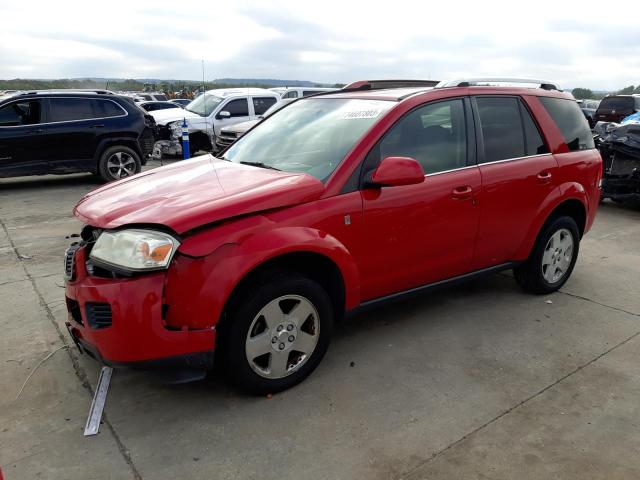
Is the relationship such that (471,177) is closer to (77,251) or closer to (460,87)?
(460,87)

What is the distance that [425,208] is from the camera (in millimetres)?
3473

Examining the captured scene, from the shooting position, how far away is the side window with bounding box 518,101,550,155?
420 centimetres

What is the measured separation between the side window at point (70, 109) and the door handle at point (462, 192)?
27.7 feet

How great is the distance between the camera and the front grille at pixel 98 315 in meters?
2.64

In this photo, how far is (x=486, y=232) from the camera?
389cm

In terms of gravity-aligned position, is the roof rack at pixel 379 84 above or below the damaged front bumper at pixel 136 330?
above

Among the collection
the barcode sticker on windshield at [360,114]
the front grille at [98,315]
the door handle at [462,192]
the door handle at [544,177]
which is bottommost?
the front grille at [98,315]

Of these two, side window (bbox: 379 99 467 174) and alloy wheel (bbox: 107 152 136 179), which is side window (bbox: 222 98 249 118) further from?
side window (bbox: 379 99 467 174)

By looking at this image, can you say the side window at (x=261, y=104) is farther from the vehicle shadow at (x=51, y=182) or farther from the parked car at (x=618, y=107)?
the parked car at (x=618, y=107)

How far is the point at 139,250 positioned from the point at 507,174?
2709mm

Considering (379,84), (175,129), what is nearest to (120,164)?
(175,129)

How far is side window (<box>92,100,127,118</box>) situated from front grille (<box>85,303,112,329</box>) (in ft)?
27.4

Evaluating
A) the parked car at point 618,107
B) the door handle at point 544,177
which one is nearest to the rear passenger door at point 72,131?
the door handle at point 544,177

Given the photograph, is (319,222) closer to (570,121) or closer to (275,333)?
(275,333)
